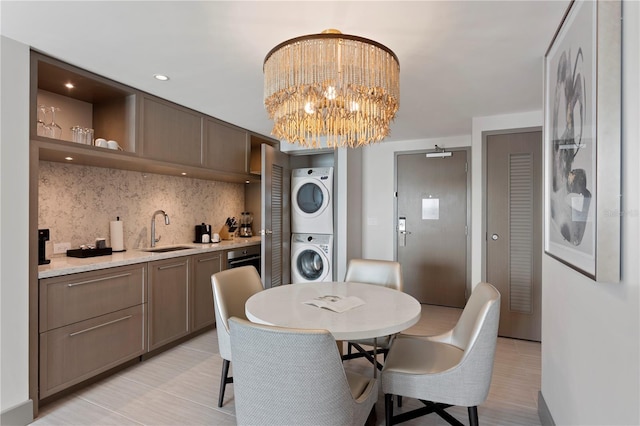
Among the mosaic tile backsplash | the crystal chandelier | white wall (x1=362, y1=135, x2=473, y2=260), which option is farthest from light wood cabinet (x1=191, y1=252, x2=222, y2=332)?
white wall (x1=362, y1=135, x2=473, y2=260)

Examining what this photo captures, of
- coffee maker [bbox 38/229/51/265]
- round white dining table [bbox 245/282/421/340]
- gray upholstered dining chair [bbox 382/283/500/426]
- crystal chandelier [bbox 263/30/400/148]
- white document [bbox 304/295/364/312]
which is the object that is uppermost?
crystal chandelier [bbox 263/30/400/148]

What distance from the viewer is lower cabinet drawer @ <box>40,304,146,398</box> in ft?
6.98

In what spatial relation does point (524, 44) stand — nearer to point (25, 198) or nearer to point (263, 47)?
point (263, 47)

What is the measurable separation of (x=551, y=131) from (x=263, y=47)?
65.7 inches

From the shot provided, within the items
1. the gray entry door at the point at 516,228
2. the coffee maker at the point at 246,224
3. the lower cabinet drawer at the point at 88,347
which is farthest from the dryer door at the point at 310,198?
the lower cabinet drawer at the point at 88,347

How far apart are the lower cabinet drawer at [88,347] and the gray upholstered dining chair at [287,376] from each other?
1.67 meters

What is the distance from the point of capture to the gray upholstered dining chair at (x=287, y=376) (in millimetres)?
1104

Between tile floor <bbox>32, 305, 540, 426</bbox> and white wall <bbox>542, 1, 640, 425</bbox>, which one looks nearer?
white wall <bbox>542, 1, 640, 425</bbox>

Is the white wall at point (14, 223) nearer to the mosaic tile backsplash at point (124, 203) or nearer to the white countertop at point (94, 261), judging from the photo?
the white countertop at point (94, 261)

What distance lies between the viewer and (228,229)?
14.3 ft

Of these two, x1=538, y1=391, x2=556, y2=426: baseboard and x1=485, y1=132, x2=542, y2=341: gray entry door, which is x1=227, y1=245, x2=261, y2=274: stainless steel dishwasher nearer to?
x1=485, y1=132, x2=542, y2=341: gray entry door

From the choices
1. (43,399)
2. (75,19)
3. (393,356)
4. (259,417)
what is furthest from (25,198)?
(393,356)

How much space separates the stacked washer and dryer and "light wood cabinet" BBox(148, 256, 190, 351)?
5.16ft

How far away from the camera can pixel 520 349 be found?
3.10 meters
